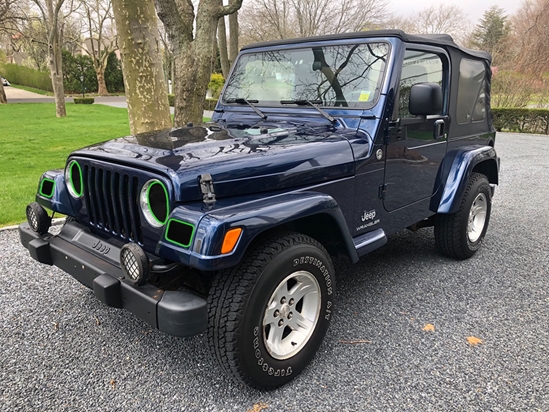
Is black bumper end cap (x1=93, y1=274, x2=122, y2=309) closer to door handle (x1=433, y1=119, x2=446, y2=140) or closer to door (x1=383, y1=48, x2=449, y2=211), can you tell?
door (x1=383, y1=48, x2=449, y2=211)

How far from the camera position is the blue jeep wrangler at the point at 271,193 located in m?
2.15

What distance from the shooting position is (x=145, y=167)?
2.27 meters

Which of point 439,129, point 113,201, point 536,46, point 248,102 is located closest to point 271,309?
point 113,201

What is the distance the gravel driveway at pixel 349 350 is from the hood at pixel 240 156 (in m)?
1.13

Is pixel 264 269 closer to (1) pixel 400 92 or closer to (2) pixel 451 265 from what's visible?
(1) pixel 400 92

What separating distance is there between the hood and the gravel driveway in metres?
1.13

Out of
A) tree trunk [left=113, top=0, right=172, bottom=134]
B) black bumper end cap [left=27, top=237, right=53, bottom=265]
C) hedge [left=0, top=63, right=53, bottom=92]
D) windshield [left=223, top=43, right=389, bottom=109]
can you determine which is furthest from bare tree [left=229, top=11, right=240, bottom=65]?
hedge [left=0, top=63, right=53, bottom=92]

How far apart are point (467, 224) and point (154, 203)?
305 centimetres

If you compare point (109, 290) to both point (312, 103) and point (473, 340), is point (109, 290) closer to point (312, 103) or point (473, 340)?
point (312, 103)

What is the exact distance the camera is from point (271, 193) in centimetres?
245

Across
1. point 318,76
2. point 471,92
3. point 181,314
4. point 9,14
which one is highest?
point 9,14

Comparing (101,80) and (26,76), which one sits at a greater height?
(26,76)

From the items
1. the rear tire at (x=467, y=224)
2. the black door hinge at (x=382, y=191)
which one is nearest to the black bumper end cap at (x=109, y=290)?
the black door hinge at (x=382, y=191)

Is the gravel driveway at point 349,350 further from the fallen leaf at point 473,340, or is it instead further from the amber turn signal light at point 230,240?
the amber turn signal light at point 230,240
